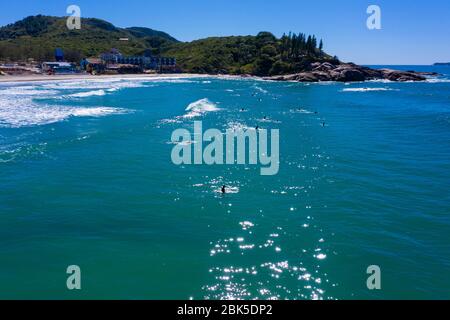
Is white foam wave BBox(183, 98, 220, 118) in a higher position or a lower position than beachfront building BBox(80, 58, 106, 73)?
lower

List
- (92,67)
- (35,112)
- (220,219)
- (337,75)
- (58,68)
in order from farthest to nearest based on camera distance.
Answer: (92,67), (337,75), (58,68), (35,112), (220,219)

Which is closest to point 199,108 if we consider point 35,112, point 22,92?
point 35,112

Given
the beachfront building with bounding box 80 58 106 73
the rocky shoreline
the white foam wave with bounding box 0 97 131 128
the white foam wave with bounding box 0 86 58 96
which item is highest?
the beachfront building with bounding box 80 58 106 73

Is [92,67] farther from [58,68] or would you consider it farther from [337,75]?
[337,75]

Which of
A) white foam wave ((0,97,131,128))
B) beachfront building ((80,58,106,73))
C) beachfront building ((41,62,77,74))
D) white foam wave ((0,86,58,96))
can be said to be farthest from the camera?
beachfront building ((80,58,106,73))

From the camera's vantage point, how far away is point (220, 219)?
2358 cm

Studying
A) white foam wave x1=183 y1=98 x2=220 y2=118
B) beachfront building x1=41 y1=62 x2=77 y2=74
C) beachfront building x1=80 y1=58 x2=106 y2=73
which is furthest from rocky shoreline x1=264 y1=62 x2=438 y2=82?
beachfront building x1=41 y1=62 x2=77 y2=74

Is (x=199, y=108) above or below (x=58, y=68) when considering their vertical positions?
below

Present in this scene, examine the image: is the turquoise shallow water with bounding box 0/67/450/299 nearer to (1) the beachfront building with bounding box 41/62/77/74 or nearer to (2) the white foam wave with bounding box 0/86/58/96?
(2) the white foam wave with bounding box 0/86/58/96

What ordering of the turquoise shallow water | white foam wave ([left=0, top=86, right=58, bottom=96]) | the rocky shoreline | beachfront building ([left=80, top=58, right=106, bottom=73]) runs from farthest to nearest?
beachfront building ([left=80, top=58, right=106, bottom=73]) < the rocky shoreline < white foam wave ([left=0, top=86, right=58, bottom=96]) < the turquoise shallow water

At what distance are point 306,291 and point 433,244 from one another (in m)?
9.48

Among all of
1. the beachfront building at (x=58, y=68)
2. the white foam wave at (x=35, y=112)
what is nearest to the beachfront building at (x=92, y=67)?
the beachfront building at (x=58, y=68)

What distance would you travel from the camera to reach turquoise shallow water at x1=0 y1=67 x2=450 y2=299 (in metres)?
17.3
